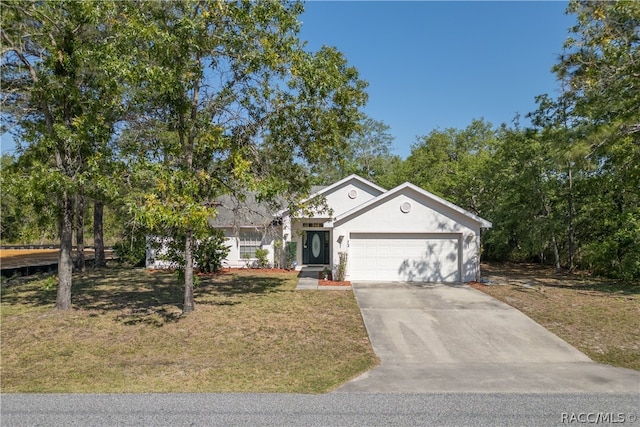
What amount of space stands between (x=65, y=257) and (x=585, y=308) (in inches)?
570

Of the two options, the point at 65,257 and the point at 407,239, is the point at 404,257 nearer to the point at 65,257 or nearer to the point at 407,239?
the point at 407,239

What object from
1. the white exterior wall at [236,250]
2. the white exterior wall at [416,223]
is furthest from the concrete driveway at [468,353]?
the white exterior wall at [236,250]

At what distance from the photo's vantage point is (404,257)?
17359 mm

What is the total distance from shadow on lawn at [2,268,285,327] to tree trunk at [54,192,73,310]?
0.57 m

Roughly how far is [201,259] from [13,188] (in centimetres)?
1146

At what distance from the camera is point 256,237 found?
22000 mm

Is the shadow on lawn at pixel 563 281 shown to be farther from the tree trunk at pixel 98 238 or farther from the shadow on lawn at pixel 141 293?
the tree trunk at pixel 98 238

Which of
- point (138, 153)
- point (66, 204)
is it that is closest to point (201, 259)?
point (66, 204)

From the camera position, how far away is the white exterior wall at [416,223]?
17031 millimetres

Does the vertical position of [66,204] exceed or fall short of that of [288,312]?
it exceeds it

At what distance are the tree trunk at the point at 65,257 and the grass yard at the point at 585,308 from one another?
40.8 ft

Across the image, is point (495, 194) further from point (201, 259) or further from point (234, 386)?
point (234, 386)

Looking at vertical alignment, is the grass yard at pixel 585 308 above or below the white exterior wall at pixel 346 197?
below

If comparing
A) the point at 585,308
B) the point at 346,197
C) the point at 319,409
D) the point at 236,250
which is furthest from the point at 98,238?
the point at 585,308
